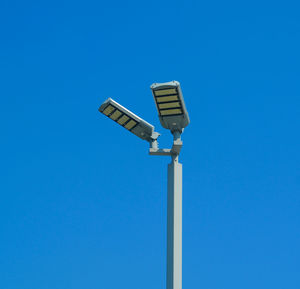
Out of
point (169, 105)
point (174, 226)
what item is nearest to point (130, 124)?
point (169, 105)

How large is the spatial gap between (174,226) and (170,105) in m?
2.53

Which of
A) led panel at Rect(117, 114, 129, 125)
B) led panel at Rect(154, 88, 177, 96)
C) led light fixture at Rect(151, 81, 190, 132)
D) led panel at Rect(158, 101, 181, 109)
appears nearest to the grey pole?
led light fixture at Rect(151, 81, 190, 132)

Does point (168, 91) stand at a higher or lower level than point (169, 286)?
higher

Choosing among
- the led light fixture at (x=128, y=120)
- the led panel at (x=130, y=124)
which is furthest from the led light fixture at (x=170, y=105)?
the led panel at (x=130, y=124)

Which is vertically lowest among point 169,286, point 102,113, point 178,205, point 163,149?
point 169,286

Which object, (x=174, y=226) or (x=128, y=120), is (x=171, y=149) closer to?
(x=128, y=120)

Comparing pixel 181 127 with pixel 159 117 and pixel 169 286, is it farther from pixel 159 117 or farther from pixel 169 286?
pixel 169 286

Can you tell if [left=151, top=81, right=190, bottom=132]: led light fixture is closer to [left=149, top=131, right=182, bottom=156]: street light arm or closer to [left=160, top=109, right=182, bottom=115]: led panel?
[left=160, top=109, right=182, bottom=115]: led panel

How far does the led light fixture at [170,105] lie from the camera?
12.9m

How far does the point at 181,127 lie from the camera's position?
13.7 metres

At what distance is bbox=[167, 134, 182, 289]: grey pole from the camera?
1282cm

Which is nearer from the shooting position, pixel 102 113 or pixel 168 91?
pixel 168 91

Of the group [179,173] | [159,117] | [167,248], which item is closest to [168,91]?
[159,117]

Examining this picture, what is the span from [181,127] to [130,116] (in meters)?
1.25
